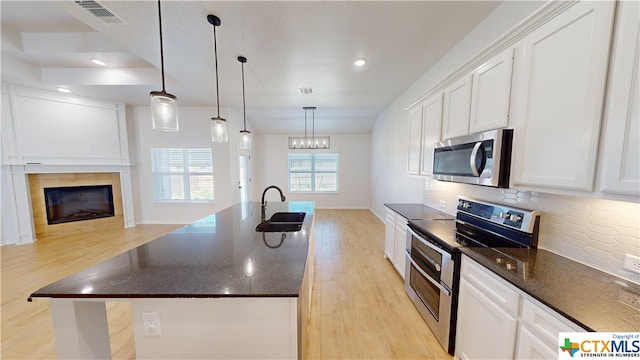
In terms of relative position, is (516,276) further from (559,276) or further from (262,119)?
(262,119)

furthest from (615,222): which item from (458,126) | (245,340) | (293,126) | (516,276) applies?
(293,126)

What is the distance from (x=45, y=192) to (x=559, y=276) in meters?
7.23

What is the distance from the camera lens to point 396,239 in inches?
111

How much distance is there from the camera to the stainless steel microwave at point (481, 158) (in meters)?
1.40

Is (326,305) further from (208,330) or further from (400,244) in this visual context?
(208,330)

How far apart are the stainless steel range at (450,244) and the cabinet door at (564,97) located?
418mm

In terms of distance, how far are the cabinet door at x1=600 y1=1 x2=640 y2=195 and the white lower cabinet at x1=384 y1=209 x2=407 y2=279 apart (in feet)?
5.55

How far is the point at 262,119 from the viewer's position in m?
6.17

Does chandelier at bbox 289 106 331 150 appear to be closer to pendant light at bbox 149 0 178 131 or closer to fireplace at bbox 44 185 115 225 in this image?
pendant light at bbox 149 0 178 131

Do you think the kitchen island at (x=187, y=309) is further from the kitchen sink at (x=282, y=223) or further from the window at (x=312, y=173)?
the window at (x=312, y=173)

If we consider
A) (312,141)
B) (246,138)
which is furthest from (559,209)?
(312,141)

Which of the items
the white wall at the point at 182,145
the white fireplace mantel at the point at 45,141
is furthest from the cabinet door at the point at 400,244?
the white fireplace mantel at the point at 45,141

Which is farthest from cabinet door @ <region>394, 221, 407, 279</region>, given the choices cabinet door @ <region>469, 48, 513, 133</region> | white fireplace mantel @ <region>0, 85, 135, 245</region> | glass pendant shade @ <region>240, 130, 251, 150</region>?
white fireplace mantel @ <region>0, 85, 135, 245</region>

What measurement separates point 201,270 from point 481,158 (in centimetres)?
196
